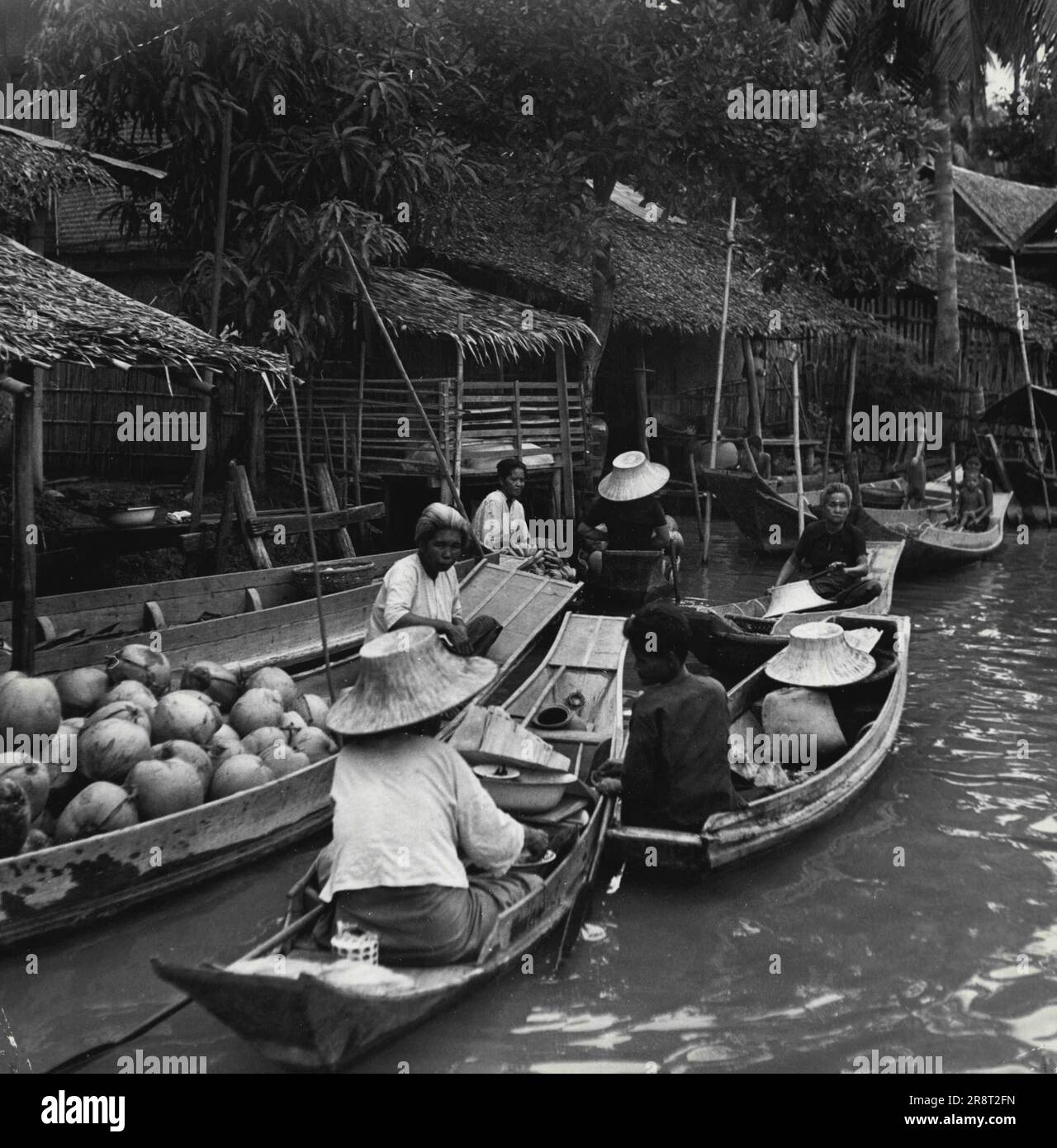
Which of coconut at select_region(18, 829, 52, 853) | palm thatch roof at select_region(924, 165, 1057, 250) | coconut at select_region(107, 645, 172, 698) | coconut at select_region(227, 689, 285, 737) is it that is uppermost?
palm thatch roof at select_region(924, 165, 1057, 250)

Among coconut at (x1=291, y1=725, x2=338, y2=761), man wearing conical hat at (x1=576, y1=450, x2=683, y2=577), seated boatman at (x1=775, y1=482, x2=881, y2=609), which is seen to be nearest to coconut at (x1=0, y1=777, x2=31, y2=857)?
coconut at (x1=291, y1=725, x2=338, y2=761)

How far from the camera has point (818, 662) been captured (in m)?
6.67

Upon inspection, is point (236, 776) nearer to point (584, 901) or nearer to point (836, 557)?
point (584, 901)

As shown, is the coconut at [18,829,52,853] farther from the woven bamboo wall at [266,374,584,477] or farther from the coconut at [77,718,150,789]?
the woven bamboo wall at [266,374,584,477]

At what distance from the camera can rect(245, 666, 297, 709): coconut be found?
627 cm

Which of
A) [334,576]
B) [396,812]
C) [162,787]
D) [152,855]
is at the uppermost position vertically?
[334,576]

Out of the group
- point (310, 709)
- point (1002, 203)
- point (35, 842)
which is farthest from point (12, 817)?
point (1002, 203)

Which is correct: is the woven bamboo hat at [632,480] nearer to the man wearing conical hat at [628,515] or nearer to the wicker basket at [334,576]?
the man wearing conical hat at [628,515]

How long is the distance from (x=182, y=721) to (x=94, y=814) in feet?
2.70

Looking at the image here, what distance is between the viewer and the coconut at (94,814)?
4688 mm
